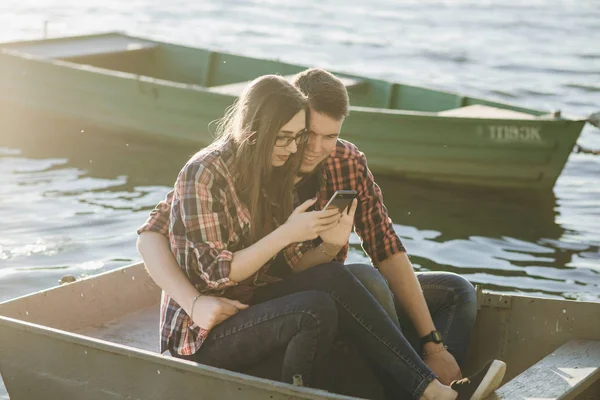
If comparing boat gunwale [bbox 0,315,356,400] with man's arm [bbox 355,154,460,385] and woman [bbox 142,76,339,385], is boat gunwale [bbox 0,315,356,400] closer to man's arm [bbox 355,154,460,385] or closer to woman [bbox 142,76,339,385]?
woman [bbox 142,76,339,385]

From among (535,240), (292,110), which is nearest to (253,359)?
(292,110)

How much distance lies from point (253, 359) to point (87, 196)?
6.13m

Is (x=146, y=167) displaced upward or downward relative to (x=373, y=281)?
downward

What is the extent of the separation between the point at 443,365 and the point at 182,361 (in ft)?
3.57

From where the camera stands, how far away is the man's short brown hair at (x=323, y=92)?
4.00 meters

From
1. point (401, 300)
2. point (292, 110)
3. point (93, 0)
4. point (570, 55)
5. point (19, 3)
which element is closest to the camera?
point (292, 110)

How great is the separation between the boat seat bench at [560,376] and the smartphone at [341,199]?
2.93ft

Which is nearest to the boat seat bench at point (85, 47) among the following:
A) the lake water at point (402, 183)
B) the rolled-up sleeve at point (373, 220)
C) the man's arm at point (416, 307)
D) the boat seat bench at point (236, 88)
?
the lake water at point (402, 183)

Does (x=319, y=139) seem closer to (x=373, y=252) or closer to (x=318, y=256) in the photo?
(x=318, y=256)

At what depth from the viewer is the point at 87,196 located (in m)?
9.70

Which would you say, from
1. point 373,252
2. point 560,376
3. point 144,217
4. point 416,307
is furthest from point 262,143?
point 144,217

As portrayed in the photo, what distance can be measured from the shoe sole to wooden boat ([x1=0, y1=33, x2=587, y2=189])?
5.65 m

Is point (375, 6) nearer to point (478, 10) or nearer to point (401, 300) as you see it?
point (478, 10)

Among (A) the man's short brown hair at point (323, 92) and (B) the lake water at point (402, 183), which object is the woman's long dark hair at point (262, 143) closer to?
(A) the man's short brown hair at point (323, 92)
